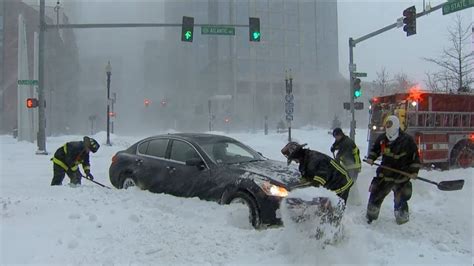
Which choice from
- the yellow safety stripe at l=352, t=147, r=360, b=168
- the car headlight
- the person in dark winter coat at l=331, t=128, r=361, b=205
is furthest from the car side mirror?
the yellow safety stripe at l=352, t=147, r=360, b=168

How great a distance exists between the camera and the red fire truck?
13820 mm

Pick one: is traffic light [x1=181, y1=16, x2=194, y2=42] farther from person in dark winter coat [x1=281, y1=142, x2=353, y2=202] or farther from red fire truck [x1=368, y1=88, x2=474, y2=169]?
person in dark winter coat [x1=281, y1=142, x2=353, y2=202]

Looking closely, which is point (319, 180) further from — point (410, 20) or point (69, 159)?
point (410, 20)

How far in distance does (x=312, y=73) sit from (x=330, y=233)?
92.9 metres

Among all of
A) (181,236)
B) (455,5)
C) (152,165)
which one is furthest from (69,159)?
(455,5)

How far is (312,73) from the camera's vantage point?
9606cm

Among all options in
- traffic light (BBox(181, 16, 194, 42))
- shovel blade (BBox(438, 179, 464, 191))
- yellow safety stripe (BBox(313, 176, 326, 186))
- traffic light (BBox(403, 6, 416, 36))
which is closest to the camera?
yellow safety stripe (BBox(313, 176, 326, 186))

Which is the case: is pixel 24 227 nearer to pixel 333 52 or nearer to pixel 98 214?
pixel 98 214

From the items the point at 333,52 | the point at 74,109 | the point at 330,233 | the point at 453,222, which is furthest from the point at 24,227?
the point at 333,52

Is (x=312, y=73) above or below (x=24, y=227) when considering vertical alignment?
above

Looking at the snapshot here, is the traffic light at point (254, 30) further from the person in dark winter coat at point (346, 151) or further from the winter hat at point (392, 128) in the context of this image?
the winter hat at point (392, 128)

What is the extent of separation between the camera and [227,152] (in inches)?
313

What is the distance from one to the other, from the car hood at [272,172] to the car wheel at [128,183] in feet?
7.66

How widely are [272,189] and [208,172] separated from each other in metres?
1.35
